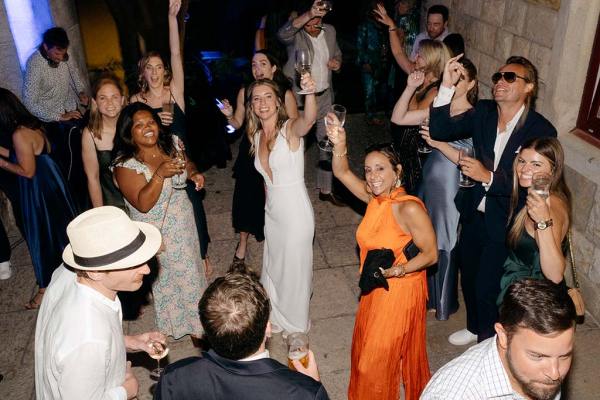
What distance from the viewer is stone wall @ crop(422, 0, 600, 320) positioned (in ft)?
15.9

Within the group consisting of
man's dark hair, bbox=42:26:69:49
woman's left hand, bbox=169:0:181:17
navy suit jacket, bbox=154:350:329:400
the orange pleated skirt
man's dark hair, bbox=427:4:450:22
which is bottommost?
the orange pleated skirt

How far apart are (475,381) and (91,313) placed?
5.80ft

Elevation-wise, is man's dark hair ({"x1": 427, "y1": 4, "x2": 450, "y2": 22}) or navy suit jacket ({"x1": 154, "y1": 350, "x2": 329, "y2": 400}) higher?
man's dark hair ({"x1": 427, "y1": 4, "x2": 450, "y2": 22})

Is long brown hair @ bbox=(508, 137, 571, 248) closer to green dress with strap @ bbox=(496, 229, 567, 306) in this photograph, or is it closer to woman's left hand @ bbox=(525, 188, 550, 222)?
green dress with strap @ bbox=(496, 229, 567, 306)

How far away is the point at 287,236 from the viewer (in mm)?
4484

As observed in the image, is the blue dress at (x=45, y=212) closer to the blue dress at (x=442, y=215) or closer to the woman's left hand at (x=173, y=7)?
the woman's left hand at (x=173, y=7)

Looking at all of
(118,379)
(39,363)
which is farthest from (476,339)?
(39,363)

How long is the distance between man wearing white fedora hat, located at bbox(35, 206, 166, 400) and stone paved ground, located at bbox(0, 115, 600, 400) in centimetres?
177

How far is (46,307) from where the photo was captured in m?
2.79

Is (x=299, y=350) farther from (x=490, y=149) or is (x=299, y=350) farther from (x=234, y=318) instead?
(x=490, y=149)

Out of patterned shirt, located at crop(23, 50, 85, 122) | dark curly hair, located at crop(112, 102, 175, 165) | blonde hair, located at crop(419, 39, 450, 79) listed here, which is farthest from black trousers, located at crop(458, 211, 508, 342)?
patterned shirt, located at crop(23, 50, 85, 122)

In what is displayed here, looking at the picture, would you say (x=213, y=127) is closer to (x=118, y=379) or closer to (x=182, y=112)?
(x=182, y=112)

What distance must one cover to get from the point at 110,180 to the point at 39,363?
2.24 metres

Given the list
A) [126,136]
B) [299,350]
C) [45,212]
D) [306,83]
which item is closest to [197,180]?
[126,136]
